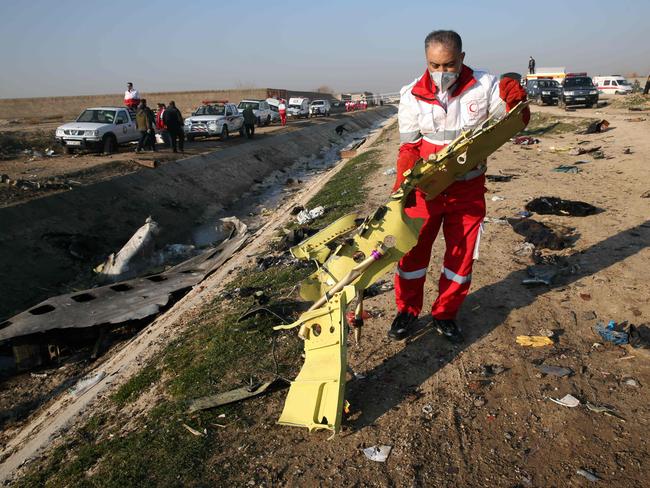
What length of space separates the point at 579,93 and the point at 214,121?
→ 1958 centimetres

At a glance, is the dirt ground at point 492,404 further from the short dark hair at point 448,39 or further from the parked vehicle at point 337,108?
the parked vehicle at point 337,108

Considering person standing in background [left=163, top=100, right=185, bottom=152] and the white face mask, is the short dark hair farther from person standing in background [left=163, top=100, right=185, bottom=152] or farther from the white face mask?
person standing in background [left=163, top=100, right=185, bottom=152]

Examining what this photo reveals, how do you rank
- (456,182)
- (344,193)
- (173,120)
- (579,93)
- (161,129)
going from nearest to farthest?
(456,182)
(344,193)
(173,120)
(161,129)
(579,93)

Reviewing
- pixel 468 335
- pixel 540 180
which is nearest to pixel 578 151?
pixel 540 180

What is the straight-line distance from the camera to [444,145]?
3.29 metres

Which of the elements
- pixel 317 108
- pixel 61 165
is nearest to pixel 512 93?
pixel 61 165

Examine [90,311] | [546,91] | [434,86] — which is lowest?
[90,311]

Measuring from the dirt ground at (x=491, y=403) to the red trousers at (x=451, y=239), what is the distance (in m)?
0.45

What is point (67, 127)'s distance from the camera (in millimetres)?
15344

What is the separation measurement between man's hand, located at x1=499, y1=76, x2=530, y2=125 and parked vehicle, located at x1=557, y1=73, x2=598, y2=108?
26125 mm

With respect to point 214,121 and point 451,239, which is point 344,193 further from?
point 214,121

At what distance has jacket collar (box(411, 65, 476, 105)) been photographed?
3.19 meters

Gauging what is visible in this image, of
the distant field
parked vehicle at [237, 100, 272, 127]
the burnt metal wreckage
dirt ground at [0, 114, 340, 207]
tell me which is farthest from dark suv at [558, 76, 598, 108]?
the distant field

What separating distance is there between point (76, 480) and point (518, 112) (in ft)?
11.9
